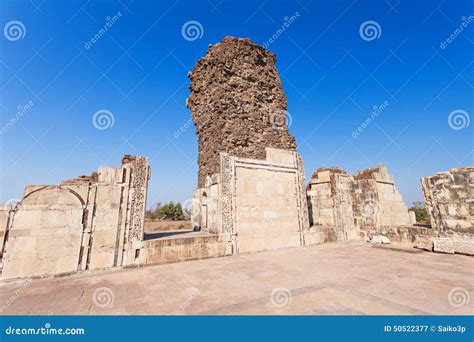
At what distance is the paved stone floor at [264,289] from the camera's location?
3.11 meters

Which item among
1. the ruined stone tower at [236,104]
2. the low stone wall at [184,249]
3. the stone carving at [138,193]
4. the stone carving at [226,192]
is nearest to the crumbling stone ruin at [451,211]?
the stone carving at [226,192]

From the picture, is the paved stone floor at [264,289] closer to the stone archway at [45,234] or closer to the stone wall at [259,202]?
the stone archway at [45,234]

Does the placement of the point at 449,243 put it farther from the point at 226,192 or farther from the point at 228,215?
the point at 226,192

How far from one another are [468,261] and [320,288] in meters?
4.99

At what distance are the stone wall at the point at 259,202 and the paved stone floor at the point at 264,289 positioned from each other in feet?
6.58

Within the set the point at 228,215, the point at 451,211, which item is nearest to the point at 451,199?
the point at 451,211

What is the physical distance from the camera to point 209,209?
8.52m

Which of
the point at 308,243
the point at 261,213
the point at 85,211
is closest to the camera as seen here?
the point at 85,211

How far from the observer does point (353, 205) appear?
10.8m

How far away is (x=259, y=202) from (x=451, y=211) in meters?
6.39

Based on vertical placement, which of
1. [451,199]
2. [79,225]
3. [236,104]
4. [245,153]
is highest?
[236,104]

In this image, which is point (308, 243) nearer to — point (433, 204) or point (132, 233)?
point (433, 204)

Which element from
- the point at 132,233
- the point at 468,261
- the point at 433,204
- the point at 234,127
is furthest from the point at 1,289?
the point at 234,127

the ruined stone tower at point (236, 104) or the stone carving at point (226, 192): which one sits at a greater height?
the ruined stone tower at point (236, 104)
